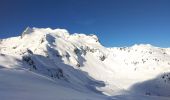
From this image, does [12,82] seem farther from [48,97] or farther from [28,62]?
[28,62]

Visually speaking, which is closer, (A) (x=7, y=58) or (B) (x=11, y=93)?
(B) (x=11, y=93)

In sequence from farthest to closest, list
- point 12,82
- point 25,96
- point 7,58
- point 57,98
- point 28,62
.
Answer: point 28,62 → point 7,58 → point 12,82 → point 57,98 → point 25,96

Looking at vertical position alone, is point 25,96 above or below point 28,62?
below

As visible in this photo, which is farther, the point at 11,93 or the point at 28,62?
the point at 28,62

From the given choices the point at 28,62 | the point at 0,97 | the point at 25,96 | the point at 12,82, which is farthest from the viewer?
the point at 28,62

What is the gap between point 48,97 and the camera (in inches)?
1128

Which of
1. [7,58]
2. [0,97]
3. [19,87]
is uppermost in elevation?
[7,58]

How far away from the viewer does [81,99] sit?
101 feet

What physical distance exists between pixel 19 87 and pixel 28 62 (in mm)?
156307

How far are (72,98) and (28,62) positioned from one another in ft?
520

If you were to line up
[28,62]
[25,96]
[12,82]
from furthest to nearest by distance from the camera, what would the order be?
1. [28,62]
2. [12,82]
3. [25,96]

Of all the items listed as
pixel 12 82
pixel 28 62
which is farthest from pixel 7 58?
pixel 12 82

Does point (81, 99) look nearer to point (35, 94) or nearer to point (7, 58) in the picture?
point (35, 94)

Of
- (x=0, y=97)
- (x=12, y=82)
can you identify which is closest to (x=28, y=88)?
(x=12, y=82)
